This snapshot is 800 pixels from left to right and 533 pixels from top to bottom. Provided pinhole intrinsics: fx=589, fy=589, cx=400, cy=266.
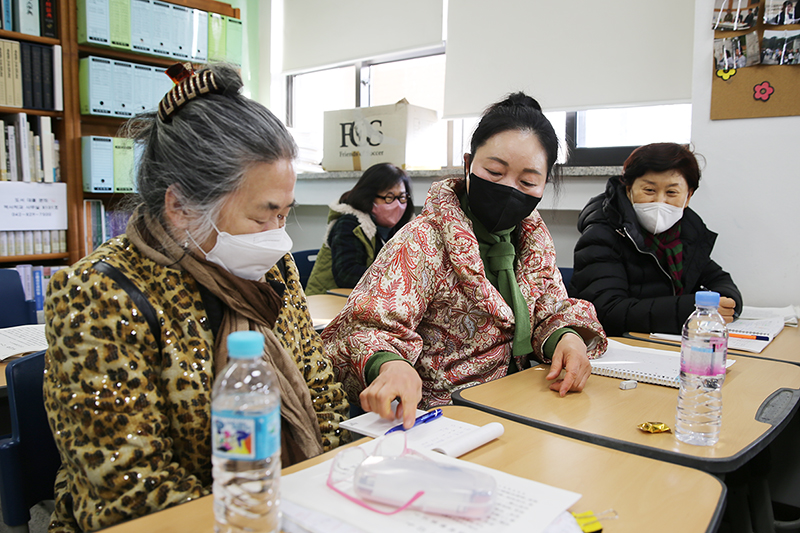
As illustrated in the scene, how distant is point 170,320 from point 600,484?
71 cm

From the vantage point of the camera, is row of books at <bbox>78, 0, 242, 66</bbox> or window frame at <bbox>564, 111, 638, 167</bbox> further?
row of books at <bbox>78, 0, 242, 66</bbox>

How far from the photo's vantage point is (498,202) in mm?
1501

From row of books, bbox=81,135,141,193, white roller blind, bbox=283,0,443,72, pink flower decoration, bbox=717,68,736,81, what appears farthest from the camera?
white roller blind, bbox=283,0,443,72

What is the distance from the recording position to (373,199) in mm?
3303

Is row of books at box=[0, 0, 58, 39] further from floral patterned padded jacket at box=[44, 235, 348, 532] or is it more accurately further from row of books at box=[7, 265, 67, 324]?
floral patterned padded jacket at box=[44, 235, 348, 532]

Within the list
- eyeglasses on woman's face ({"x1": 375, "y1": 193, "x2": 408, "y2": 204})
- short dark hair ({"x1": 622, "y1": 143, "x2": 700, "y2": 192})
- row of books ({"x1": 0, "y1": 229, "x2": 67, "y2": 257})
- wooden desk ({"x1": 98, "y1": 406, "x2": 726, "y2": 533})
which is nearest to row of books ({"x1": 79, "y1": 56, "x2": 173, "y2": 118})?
row of books ({"x1": 0, "y1": 229, "x2": 67, "y2": 257})

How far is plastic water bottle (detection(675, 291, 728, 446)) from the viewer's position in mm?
1022

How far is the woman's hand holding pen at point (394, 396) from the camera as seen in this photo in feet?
3.38

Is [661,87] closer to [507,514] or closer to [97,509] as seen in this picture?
[507,514]

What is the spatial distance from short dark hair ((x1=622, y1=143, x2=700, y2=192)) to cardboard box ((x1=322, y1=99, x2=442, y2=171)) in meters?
1.64

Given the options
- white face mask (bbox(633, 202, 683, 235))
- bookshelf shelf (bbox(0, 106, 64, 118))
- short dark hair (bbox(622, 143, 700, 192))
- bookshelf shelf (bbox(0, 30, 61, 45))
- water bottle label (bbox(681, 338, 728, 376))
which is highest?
bookshelf shelf (bbox(0, 30, 61, 45))

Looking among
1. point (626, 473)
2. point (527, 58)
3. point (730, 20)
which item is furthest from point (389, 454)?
point (527, 58)

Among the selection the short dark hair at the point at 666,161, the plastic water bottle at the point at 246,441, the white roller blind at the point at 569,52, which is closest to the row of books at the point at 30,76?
the white roller blind at the point at 569,52

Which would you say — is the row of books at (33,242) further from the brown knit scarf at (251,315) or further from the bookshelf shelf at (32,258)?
the brown knit scarf at (251,315)
